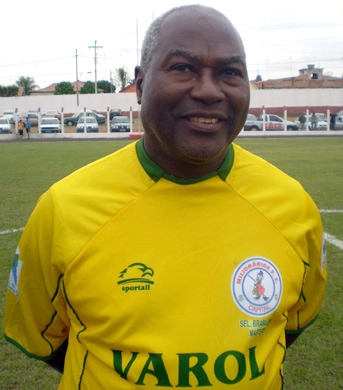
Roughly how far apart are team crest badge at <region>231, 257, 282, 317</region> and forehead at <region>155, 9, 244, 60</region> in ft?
2.18

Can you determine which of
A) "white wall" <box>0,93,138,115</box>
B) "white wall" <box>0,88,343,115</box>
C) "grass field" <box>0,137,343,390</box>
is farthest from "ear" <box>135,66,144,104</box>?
"white wall" <box>0,93,138,115</box>

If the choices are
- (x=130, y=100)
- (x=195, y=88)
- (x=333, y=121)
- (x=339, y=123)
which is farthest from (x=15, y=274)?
(x=130, y=100)

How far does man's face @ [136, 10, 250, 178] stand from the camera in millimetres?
1881

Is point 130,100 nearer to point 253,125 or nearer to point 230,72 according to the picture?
point 253,125

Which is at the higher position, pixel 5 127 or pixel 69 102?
pixel 69 102

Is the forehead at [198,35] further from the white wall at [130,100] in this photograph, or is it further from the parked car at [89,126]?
the white wall at [130,100]

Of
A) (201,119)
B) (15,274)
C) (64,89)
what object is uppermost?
(64,89)

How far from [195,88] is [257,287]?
0.65 metres

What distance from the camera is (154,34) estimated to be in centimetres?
199

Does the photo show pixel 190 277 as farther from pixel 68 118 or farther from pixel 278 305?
pixel 68 118

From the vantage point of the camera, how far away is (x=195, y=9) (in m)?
1.97

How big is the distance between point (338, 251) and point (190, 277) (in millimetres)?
5200

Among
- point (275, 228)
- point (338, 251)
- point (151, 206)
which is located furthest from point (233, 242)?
point (338, 251)

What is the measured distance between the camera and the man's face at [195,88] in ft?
6.17
